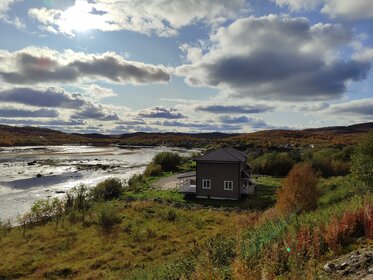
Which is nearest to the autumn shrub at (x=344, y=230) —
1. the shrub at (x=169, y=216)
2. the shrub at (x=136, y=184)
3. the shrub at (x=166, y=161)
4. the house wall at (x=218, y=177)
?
the shrub at (x=169, y=216)

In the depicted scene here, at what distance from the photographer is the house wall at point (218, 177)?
3869 centimetres

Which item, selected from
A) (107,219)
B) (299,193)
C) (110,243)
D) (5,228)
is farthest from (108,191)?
(299,193)

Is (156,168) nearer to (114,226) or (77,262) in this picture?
(114,226)

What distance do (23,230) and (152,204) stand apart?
1225cm

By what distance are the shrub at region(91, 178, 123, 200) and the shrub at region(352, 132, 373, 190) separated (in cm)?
2726

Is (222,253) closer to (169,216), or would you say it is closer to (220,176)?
(169,216)

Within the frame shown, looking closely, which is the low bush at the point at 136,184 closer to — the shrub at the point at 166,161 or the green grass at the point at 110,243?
the green grass at the point at 110,243

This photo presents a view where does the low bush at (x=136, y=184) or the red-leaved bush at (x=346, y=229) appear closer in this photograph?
the red-leaved bush at (x=346, y=229)

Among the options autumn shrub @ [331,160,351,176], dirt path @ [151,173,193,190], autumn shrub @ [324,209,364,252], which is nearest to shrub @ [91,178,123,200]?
dirt path @ [151,173,193,190]

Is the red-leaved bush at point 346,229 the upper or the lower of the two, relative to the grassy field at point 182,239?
upper

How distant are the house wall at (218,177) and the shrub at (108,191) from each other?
10.6 m

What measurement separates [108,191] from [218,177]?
1404 cm

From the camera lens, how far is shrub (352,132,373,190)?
76.7 ft

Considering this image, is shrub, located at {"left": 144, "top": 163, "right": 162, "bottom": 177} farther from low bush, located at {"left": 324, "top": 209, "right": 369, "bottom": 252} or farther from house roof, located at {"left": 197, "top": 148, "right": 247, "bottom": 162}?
low bush, located at {"left": 324, "top": 209, "right": 369, "bottom": 252}
